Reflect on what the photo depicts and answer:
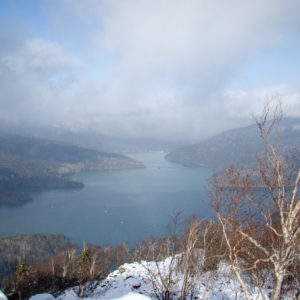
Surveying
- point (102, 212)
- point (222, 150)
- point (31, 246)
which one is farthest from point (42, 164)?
point (222, 150)

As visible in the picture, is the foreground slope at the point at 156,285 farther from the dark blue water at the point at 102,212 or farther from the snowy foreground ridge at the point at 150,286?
the dark blue water at the point at 102,212

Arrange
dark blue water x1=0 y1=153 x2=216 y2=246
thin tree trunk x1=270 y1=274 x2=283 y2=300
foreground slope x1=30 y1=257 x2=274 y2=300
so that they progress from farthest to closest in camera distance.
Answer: dark blue water x1=0 y1=153 x2=216 y2=246 → foreground slope x1=30 y1=257 x2=274 y2=300 → thin tree trunk x1=270 y1=274 x2=283 y2=300

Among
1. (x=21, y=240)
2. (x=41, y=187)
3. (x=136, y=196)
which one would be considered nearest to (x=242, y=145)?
(x=136, y=196)

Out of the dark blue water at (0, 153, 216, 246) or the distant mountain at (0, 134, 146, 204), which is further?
the distant mountain at (0, 134, 146, 204)

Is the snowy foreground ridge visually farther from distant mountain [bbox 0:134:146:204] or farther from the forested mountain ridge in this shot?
distant mountain [bbox 0:134:146:204]

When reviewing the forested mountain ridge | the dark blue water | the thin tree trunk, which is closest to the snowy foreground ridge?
the thin tree trunk

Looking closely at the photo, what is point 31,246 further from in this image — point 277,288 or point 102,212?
point 277,288

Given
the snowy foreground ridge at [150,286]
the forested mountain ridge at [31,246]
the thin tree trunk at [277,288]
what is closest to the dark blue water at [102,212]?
the forested mountain ridge at [31,246]
